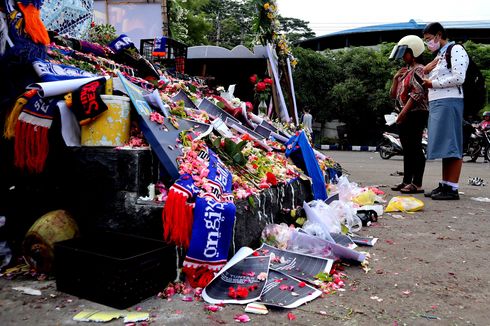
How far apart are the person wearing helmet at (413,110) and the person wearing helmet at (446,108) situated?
33 cm

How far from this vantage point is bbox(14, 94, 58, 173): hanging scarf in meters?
3.02

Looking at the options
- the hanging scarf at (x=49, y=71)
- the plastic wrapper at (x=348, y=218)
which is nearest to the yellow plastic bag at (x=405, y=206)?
the plastic wrapper at (x=348, y=218)

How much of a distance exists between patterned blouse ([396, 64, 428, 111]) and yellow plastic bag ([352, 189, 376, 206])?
5.25 ft

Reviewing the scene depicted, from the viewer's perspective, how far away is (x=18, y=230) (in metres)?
3.16

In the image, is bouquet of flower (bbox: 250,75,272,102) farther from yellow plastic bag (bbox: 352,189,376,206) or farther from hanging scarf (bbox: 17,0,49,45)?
hanging scarf (bbox: 17,0,49,45)

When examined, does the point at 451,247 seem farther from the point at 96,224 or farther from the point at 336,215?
the point at 96,224

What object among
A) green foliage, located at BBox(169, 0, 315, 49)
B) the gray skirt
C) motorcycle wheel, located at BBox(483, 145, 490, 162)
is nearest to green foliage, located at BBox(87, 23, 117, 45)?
the gray skirt

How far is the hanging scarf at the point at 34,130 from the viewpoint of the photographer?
3018mm

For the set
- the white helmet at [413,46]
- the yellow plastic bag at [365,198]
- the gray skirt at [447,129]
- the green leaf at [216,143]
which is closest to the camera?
the green leaf at [216,143]

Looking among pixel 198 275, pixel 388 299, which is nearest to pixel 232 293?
pixel 198 275

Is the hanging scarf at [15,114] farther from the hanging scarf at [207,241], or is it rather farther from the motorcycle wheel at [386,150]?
the motorcycle wheel at [386,150]

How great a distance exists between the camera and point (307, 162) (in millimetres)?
4824

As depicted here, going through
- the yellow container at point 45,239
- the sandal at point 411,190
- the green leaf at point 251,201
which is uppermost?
the green leaf at point 251,201

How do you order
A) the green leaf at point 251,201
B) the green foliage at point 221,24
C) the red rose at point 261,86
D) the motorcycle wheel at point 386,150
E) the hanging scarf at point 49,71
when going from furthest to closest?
the green foliage at point 221,24 < the motorcycle wheel at point 386,150 < the red rose at point 261,86 < the hanging scarf at point 49,71 < the green leaf at point 251,201
